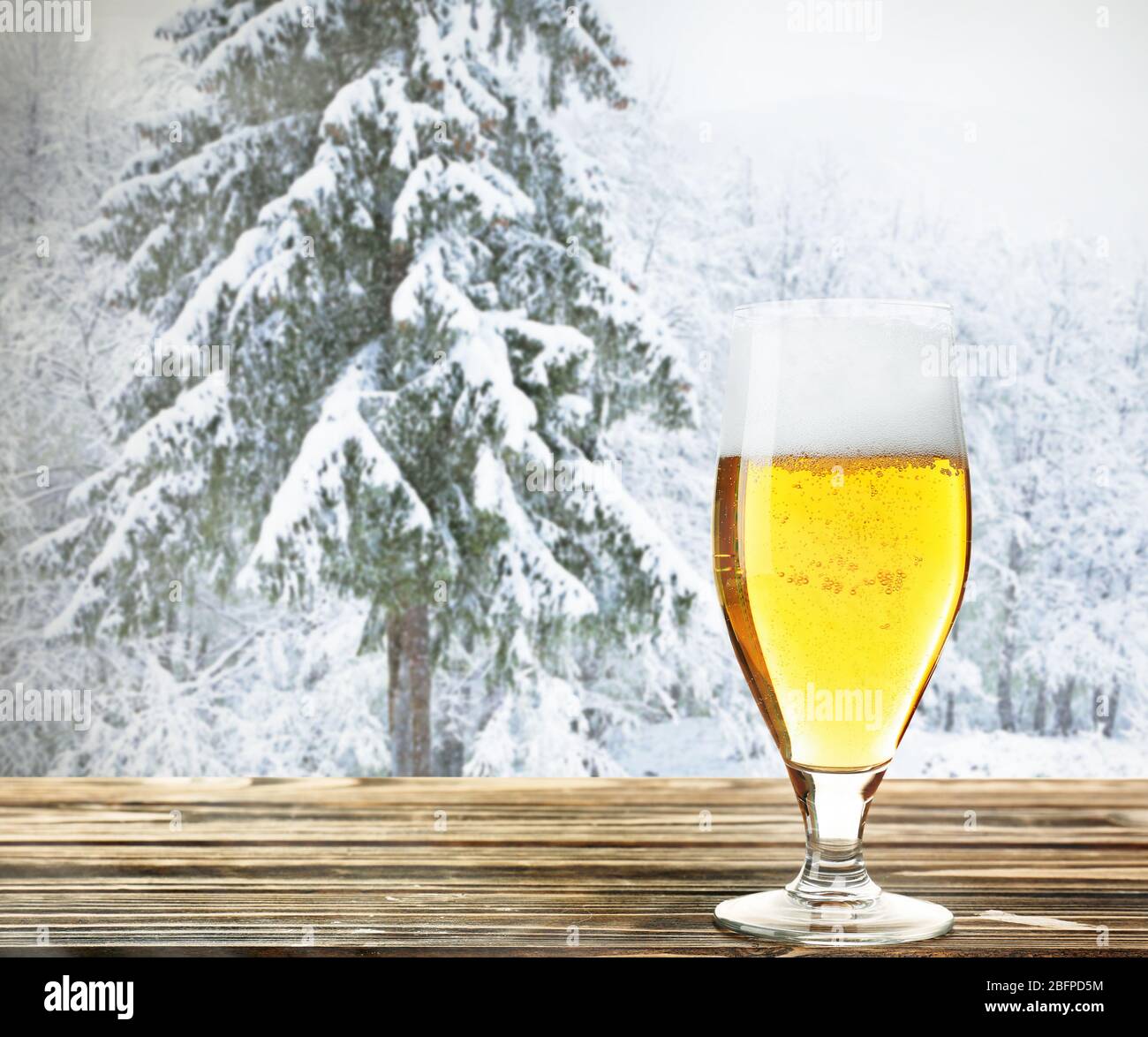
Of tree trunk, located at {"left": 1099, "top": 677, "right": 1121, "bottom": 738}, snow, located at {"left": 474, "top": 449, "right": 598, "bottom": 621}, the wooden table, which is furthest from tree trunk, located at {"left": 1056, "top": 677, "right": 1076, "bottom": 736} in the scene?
the wooden table

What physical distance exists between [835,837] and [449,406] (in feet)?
12.7

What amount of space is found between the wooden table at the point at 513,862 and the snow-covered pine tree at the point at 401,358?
346 cm

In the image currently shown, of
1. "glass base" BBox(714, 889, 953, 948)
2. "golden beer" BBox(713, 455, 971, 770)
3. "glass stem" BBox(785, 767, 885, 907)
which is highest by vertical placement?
"golden beer" BBox(713, 455, 971, 770)

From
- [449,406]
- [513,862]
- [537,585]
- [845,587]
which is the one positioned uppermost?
[449,406]

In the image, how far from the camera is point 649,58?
494 cm

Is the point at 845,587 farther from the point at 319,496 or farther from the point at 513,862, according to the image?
the point at 319,496

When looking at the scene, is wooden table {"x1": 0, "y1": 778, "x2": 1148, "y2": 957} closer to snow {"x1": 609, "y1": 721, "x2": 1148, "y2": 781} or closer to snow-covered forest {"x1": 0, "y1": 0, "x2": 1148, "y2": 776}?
snow-covered forest {"x1": 0, "y1": 0, "x2": 1148, "y2": 776}

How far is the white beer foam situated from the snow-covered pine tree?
366cm

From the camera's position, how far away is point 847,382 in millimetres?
465

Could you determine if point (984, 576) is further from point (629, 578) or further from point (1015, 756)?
point (629, 578)

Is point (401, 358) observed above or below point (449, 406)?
above

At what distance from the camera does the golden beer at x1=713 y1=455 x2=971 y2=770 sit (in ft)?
1.49

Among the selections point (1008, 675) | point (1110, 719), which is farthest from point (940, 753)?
point (1110, 719)

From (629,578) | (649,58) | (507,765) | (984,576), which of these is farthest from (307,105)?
(984,576)
